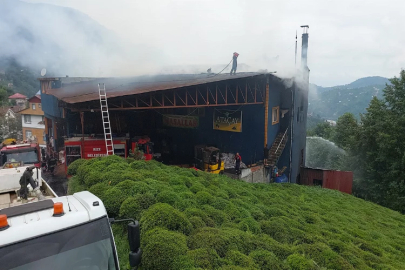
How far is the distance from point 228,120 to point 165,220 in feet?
46.3

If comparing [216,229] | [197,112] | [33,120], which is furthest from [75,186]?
[33,120]

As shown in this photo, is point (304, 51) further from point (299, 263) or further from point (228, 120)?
point (299, 263)

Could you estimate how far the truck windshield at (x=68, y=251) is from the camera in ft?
9.03

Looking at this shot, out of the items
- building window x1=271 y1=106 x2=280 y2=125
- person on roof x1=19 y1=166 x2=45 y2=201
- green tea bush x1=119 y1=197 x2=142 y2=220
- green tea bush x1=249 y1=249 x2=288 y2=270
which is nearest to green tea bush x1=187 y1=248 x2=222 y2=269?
green tea bush x1=249 y1=249 x2=288 y2=270

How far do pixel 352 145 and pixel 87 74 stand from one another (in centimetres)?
3328

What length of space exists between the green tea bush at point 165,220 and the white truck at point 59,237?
1.85 m

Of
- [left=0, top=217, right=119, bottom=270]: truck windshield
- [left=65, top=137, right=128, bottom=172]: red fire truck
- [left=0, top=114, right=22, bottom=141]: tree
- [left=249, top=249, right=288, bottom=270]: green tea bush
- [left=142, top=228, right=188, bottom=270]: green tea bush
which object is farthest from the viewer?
[left=0, top=114, right=22, bottom=141]: tree

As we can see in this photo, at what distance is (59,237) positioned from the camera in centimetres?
300

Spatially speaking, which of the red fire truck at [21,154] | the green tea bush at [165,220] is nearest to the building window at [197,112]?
the red fire truck at [21,154]

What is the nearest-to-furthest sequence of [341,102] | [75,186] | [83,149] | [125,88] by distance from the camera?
1. [75,186]
2. [83,149]
3. [125,88]
4. [341,102]

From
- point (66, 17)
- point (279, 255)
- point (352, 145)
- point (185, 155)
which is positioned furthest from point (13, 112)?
point (279, 255)

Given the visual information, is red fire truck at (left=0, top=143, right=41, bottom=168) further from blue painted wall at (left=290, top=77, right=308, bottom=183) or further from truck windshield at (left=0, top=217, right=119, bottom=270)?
blue painted wall at (left=290, top=77, right=308, bottom=183)

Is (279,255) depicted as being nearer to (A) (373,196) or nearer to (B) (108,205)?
(B) (108,205)

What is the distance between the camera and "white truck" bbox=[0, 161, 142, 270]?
9.15 feet
